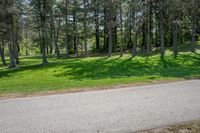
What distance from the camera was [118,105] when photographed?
8.19m

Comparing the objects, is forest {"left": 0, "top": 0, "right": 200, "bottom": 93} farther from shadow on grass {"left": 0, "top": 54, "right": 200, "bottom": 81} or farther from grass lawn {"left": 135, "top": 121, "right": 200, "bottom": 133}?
grass lawn {"left": 135, "top": 121, "right": 200, "bottom": 133}

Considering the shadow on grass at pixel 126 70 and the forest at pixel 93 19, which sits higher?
the forest at pixel 93 19

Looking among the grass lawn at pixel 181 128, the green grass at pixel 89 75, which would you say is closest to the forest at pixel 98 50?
the green grass at pixel 89 75

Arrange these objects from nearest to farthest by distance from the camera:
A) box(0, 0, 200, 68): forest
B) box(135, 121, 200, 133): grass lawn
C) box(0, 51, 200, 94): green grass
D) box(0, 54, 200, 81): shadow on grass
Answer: box(135, 121, 200, 133): grass lawn
box(0, 51, 200, 94): green grass
box(0, 54, 200, 81): shadow on grass
box(0, 0, 200, 68): forest

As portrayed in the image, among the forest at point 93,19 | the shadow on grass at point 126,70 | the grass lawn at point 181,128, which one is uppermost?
the forest at point 93,19

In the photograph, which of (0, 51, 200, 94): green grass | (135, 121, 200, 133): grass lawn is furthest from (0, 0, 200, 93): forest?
(135, 121, 200, 133): grass lawn

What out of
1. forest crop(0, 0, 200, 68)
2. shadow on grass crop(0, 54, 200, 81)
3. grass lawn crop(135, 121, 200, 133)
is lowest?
shadow on grass crop(0, 54, 200, 81)

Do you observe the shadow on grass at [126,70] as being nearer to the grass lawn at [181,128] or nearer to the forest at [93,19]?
the forest at [93,19]

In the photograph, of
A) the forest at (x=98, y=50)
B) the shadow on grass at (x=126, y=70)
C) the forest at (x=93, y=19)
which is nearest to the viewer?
the forest at (x=98, y=50)

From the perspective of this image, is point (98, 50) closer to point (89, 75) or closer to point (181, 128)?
point (89, 75)

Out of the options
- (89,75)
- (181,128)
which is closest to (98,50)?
(89,75)

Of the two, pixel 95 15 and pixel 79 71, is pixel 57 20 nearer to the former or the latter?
pixel 95 15

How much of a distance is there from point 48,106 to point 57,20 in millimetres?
43675

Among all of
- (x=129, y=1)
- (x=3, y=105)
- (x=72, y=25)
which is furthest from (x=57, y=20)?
(x=3, y=105)
